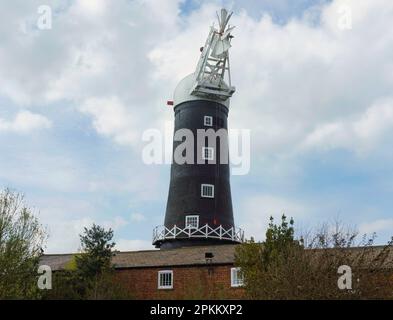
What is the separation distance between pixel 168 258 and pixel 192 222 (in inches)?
268

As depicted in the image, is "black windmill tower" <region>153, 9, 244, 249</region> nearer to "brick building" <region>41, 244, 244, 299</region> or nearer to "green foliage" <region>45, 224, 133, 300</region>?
"brick building" <region>41, 244, 244, 299</region>

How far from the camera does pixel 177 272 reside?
37406 millimetres

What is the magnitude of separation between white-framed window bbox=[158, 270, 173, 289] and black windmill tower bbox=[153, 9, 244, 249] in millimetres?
7154

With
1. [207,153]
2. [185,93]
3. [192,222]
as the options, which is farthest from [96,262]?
[185,93]

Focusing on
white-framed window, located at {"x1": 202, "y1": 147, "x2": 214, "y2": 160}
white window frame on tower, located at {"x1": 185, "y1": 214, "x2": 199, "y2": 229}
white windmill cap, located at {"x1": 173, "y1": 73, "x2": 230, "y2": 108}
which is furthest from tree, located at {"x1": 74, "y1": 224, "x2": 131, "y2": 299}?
white windmill cap, located at {"x1": 173, "y1": 73, "x2": 230, "y2": 108}

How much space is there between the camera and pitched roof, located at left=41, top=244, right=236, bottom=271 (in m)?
37.5

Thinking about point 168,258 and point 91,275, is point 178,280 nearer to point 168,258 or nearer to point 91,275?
point 168,258

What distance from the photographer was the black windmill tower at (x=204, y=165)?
4553 centimetres

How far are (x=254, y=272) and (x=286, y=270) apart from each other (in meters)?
7.58

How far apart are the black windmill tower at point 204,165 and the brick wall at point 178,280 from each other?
7.36m

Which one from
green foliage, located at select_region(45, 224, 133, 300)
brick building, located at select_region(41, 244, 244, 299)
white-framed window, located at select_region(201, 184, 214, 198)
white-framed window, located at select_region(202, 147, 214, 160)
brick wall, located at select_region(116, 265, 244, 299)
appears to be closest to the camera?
green foliage, located at select_region(45, 224, 133, 300)

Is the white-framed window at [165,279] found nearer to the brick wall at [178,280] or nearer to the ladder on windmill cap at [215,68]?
the brick wall at [178,280]

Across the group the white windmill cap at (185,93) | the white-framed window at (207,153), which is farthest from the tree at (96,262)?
the white windmill cap at (185,93)
